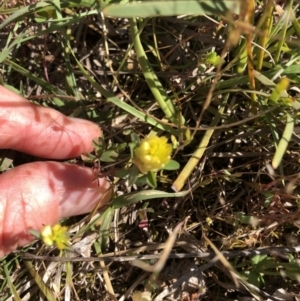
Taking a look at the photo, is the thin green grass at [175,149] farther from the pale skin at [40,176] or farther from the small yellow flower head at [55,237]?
the small yellow flower head at [55,237]

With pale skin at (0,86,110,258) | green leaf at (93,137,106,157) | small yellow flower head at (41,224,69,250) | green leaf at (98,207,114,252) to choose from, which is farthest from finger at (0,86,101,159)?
small yellow flower head at (41,224,69,250)

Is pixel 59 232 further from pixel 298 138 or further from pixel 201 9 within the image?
pixel 298 138

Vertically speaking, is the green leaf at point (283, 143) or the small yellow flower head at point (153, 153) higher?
the small yellow flower head at point (153, 153)

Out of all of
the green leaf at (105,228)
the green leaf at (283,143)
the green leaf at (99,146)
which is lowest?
the green leaf at (105,228)

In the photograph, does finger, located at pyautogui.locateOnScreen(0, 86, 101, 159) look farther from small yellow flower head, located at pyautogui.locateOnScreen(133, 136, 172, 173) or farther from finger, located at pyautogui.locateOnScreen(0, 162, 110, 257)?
small yellow flower head, located at pyautogui.locateOnScreen(133, 136, 172, 173)

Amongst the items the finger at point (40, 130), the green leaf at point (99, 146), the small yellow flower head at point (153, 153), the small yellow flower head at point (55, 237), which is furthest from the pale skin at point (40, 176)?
the small yellow flower head at point (153, 153)

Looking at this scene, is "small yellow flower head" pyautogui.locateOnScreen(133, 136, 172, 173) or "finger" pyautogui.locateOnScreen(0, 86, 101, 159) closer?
"small yellow flower head" pyautogui.locateOnScreen(133, 136, 172, 173)

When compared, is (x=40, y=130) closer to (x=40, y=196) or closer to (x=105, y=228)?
(x=40, y=196)
